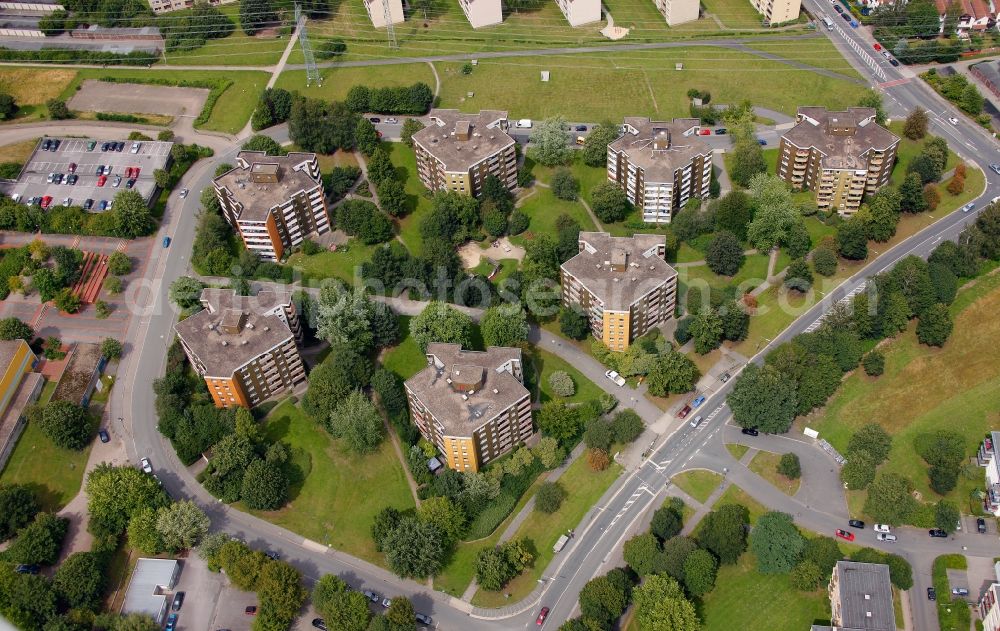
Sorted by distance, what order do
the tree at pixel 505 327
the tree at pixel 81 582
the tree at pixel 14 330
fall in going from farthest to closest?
the tree at pixel 14 330
the tree at pixel 505 327
the tree at pixel 81 582

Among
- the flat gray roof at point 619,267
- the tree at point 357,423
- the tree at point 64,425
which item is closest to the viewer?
the tree at point 357,423

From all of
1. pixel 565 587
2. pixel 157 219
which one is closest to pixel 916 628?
pixel 565 587

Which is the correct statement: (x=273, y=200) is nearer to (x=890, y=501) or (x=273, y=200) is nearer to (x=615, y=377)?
(x=615, y=377)

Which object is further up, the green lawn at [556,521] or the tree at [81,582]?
the tree at [81,582]

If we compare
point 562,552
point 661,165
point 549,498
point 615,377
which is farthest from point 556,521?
point 661,165

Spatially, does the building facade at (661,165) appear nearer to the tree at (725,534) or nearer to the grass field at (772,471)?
the grass field at (772,471)

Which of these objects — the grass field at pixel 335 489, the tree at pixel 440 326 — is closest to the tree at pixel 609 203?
the tree at pixel 440 326

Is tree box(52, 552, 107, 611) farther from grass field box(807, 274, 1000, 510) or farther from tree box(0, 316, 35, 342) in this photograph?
grass field box(807, 274, 1000, 510)
